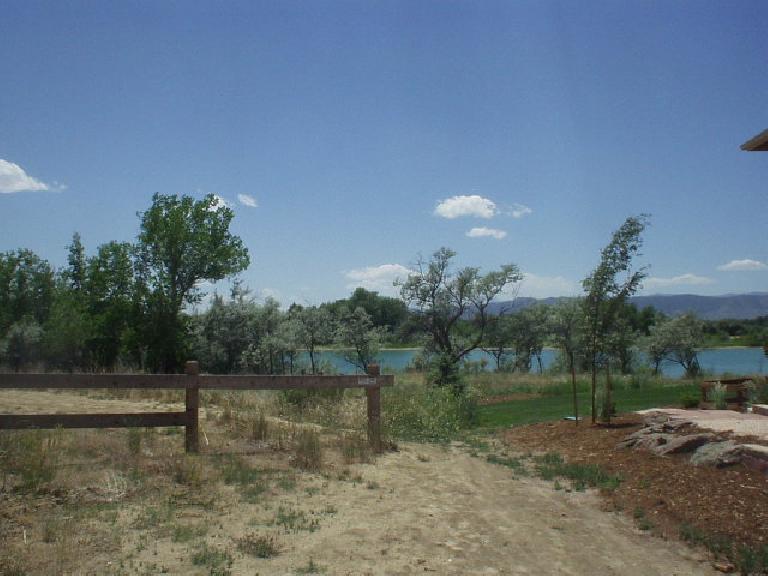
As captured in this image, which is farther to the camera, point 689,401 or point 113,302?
point 113,302

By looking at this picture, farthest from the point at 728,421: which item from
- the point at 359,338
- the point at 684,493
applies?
the point at 359,338

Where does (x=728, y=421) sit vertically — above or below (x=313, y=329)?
below

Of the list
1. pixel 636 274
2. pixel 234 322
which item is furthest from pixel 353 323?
pixel 636 274

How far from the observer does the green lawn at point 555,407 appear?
1598cm

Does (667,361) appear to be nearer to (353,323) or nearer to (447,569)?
(353,323)

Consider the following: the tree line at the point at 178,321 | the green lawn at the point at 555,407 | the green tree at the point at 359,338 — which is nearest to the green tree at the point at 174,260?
the tree line at the point at 178,321

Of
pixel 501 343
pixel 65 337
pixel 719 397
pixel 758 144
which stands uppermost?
pixel 758 144

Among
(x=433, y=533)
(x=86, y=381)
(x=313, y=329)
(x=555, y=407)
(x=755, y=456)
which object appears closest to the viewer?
(x=433, y=533)

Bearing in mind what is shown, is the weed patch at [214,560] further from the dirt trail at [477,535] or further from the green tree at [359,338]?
the green tree at [359,338]

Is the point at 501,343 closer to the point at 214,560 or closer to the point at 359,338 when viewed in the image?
the point at 359,338

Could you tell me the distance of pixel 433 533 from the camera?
6004 millimetres

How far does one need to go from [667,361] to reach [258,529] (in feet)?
156

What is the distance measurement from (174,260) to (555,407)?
27.4 metres

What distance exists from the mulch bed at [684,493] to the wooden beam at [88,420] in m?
5.55
